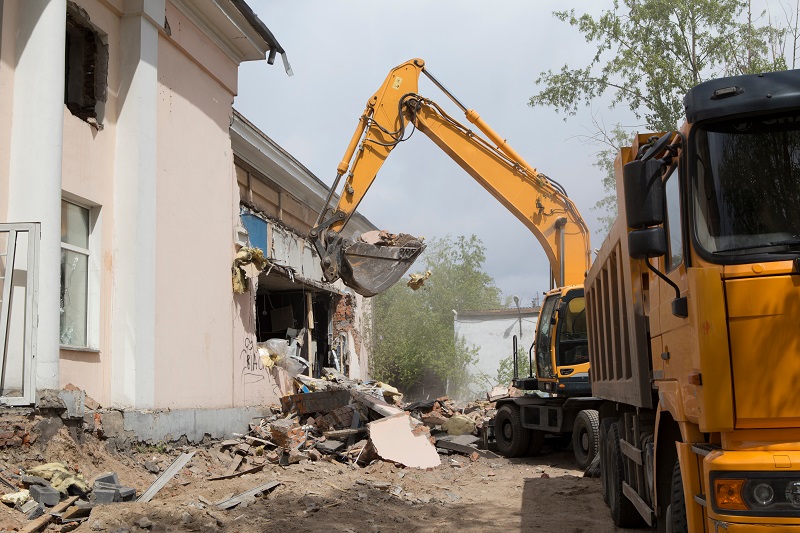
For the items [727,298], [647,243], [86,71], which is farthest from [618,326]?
[86,71]

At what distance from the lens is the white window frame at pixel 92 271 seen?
10.1 meters

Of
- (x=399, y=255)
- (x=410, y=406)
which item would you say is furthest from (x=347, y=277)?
(x=410, y=406)

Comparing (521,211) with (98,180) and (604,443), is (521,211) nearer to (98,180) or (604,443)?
(604,443)

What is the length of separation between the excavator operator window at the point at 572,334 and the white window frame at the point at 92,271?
7.39 meters

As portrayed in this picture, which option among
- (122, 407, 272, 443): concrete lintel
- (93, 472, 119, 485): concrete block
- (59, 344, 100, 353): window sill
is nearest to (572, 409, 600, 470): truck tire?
(122, 407, 272, 443): concrete lintel

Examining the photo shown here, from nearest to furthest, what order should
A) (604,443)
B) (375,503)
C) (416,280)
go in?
1. (604,443)
2. (375,503)
3. (416,280)

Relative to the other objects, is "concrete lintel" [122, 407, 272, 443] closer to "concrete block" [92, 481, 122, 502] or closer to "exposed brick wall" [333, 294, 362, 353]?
"concrete block" [92, 481, 122, 502]

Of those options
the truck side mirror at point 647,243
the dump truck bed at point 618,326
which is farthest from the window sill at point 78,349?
the truck side mirror at point 647,243

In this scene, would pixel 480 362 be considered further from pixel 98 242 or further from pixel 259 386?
pixel 98 242

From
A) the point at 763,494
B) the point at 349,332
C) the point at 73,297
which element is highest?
the point at 73,297

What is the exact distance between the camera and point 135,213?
1062 cm

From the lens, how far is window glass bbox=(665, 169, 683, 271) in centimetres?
451

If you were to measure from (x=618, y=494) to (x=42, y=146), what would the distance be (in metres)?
7.27

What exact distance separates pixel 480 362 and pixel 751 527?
118ft
